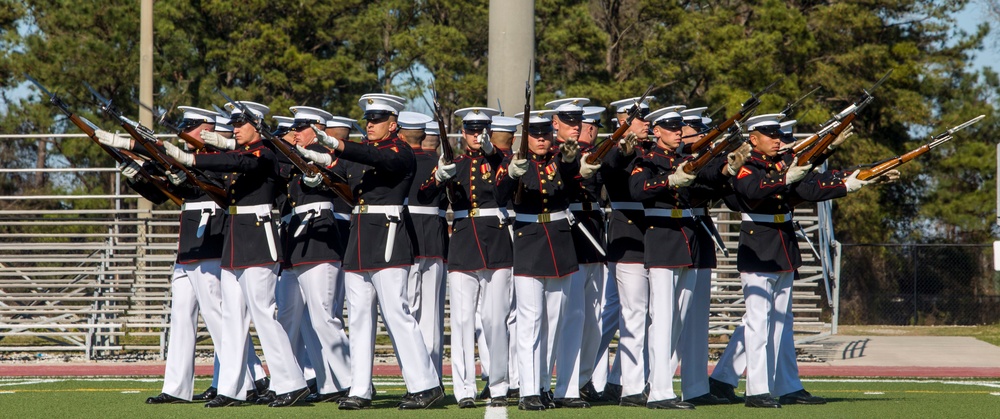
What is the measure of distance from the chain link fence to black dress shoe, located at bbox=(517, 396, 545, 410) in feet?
62.4

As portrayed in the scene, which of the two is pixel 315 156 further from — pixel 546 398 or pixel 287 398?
pixel 546 398

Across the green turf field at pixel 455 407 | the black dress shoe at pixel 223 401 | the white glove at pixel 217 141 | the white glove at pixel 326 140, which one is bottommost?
the green turf field at pixel 455 407

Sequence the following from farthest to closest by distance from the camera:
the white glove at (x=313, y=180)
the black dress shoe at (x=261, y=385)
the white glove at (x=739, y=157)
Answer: the black dress shoe at (x=261, y=385) < the white glove at (x=313, y=180) < the white glove at (x=739, y=157)

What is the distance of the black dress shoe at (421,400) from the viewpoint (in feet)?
24.5

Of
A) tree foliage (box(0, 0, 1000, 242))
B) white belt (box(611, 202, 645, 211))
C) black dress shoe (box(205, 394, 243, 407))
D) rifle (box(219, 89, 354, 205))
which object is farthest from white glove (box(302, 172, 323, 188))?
tree foliage (box(0, 0, 1000, 242))

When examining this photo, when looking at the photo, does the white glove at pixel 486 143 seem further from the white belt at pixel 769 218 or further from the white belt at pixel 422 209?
the white belt at pixel 769 218

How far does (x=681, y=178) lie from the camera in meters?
7.18

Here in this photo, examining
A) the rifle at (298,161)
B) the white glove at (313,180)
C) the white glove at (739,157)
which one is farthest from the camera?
the white glove at (313,180)

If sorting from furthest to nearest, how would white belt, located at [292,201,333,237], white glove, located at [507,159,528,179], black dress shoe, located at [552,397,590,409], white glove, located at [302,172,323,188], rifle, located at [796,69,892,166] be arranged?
white belt, located at [292,201,333,237] → rifle, located at [796,69,892,166] → black dress shoe, located at [552,397,590,409] → white glove, located at [302,172,323,188] → white glove, located at [507,159,528,179]

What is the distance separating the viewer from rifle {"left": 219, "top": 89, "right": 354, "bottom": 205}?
7289 mm

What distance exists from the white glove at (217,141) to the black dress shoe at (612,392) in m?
2.97

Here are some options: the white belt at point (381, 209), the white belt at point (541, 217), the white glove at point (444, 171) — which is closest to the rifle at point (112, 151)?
the white belt at point (381, 209)

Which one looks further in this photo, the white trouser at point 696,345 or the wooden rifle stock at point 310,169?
the white trouser at point 696,345

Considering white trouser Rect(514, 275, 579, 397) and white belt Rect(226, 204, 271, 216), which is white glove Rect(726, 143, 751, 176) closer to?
white trouser Rect(514, 275, 579, 397)
